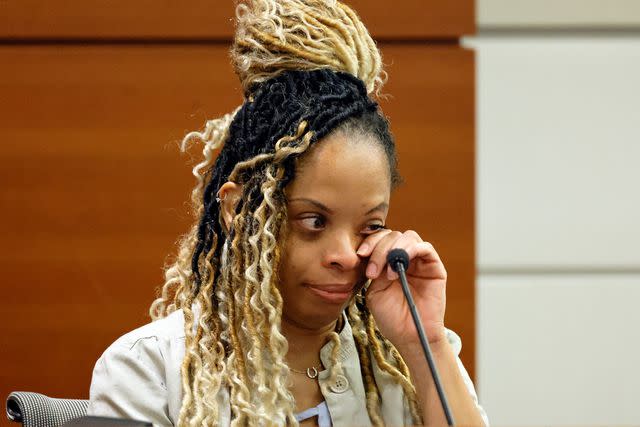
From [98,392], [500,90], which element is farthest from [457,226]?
[98,392]

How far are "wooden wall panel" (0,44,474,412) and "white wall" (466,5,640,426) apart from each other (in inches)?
9.8

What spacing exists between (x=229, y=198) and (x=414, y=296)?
0.95 ft

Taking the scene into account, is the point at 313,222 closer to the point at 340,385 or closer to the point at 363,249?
the point at 363,249

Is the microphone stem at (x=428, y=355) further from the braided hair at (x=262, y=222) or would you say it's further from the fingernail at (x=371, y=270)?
the braided hair at (x=262, y=222)

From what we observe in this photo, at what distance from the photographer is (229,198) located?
123cm

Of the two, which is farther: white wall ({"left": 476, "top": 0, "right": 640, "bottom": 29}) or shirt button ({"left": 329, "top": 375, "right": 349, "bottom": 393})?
white wall ({"left": 476, "top": 0, "right": 640, "bottom": 29})

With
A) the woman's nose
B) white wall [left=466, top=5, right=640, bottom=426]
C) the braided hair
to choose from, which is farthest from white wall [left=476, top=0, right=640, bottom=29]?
the woman's nose

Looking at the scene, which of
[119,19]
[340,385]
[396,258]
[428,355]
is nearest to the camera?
[428,355]

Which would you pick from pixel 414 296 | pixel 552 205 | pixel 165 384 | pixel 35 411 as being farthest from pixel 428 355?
pixel 552 205

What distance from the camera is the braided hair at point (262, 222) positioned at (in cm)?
117

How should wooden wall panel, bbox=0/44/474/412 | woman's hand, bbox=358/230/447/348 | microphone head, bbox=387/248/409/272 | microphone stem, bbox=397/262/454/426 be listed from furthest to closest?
1. wooden wall panel, bbox=0/44/474/412
2. woman's hand, bbox=358/230/447/348
3. microphone head, bbox=387/248/409/272
4. microphone stem, bbox=397/262/454/426

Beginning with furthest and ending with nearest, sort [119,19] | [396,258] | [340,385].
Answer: [119,19]
[340,385]
[396,258]

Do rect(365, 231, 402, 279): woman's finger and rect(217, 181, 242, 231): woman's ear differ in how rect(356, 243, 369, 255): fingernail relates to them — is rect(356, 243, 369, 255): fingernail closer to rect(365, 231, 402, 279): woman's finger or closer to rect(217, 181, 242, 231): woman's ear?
rect(365, 231, 402, 279): woman's finger

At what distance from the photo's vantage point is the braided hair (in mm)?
1169
